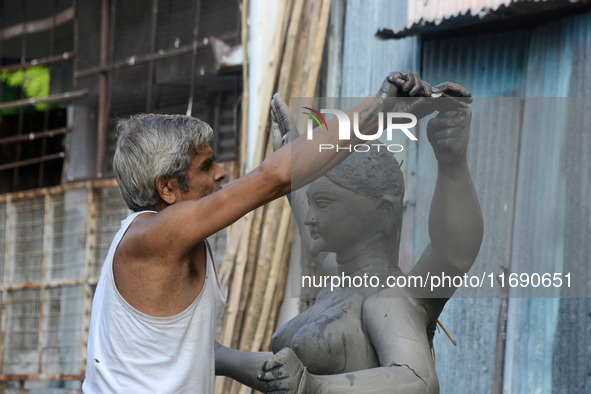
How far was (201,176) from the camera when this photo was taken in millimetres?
2805

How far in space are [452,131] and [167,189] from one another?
859mm

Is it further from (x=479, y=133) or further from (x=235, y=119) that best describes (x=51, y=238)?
(x=479, y=133)

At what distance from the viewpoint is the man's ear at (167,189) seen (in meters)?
2.75

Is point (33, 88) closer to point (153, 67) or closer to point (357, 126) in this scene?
point (153, 67)

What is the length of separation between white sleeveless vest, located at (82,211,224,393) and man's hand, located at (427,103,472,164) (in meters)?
0.80

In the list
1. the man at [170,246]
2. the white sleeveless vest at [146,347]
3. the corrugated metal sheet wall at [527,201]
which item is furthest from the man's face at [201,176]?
the corrugated metal sheet wall at [527,201]

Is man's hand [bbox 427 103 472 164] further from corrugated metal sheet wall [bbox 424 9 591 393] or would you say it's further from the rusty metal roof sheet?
the rusty metal roof sheet

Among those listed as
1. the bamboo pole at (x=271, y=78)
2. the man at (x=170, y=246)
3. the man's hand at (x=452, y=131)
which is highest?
the bamboo pole at (x=271, y=78)

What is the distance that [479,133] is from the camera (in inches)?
178

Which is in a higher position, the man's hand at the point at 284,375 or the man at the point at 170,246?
the man at the point at 170,246

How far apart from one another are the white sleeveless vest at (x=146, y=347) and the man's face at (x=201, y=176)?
0.20 meters

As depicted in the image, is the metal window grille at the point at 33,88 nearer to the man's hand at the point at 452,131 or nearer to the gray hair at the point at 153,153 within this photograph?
the gray hair at the point at 153,153

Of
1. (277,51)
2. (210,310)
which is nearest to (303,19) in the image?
(277,51)

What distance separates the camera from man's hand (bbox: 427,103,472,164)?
2.74m
